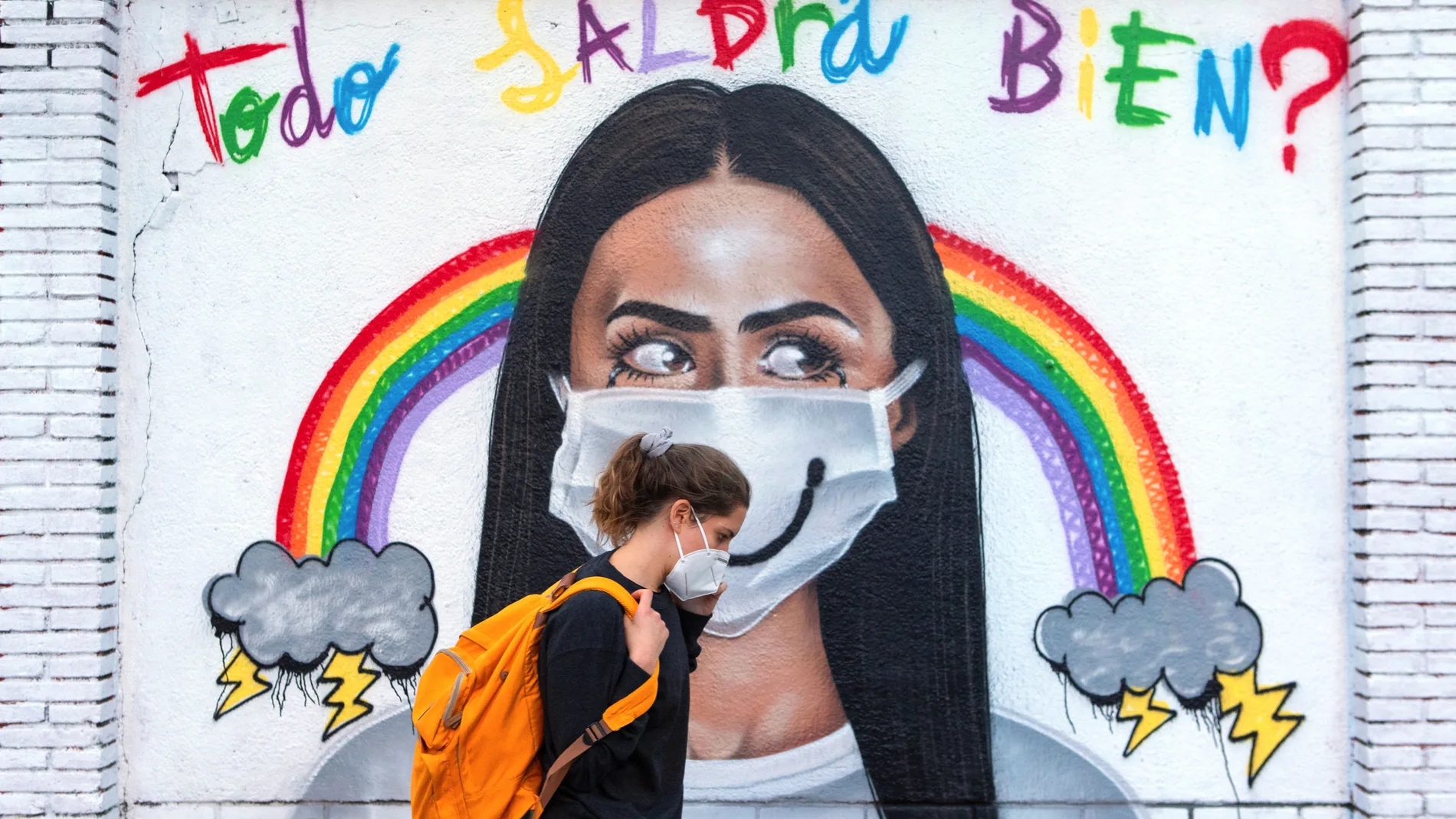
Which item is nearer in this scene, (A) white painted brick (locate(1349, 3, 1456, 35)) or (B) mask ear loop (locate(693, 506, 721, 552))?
(B) mask ear loop (locate(693, 506, 721, 552))

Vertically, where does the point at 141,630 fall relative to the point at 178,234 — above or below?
below

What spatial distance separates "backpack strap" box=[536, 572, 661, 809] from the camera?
193 cm

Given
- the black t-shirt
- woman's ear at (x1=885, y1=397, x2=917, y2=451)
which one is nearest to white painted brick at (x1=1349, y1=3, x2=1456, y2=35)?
woman's ear at (x1=885, y1=397, x2=917, y2=451)

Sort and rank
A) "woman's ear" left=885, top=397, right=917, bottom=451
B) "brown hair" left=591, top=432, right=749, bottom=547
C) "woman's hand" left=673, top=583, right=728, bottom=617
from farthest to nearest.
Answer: "woman's ear" left=885, top=397, right=917, bottom=451
"woman's hand" left=673, top=583, right=728, bottom=617
"brown hair" left=591, top=432, right=749, bottom=547

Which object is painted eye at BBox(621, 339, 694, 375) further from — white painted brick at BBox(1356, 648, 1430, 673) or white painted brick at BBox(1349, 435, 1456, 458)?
white painted brick at BBox(1356, 648, 1430, 673)

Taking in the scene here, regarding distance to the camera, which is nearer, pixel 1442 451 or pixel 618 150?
pixel 1442 451

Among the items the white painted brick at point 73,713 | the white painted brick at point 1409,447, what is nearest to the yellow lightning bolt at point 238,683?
the white painted brick at point 73,713

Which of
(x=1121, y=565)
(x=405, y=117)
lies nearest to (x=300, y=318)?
(x=405, y=117)

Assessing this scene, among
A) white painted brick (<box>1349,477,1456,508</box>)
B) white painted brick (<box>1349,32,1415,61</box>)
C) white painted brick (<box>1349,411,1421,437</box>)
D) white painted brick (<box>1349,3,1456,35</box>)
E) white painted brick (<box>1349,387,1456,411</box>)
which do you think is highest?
white painted brick (<box>1349,3,1456,35</box>)

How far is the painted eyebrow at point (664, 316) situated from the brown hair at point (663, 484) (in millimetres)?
1605

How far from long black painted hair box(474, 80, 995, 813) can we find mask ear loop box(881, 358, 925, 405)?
29mm

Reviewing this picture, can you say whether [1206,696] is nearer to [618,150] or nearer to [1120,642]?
[1120,642]

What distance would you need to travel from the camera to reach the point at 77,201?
3.67 metres

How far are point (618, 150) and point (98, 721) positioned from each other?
2864 millimetres
